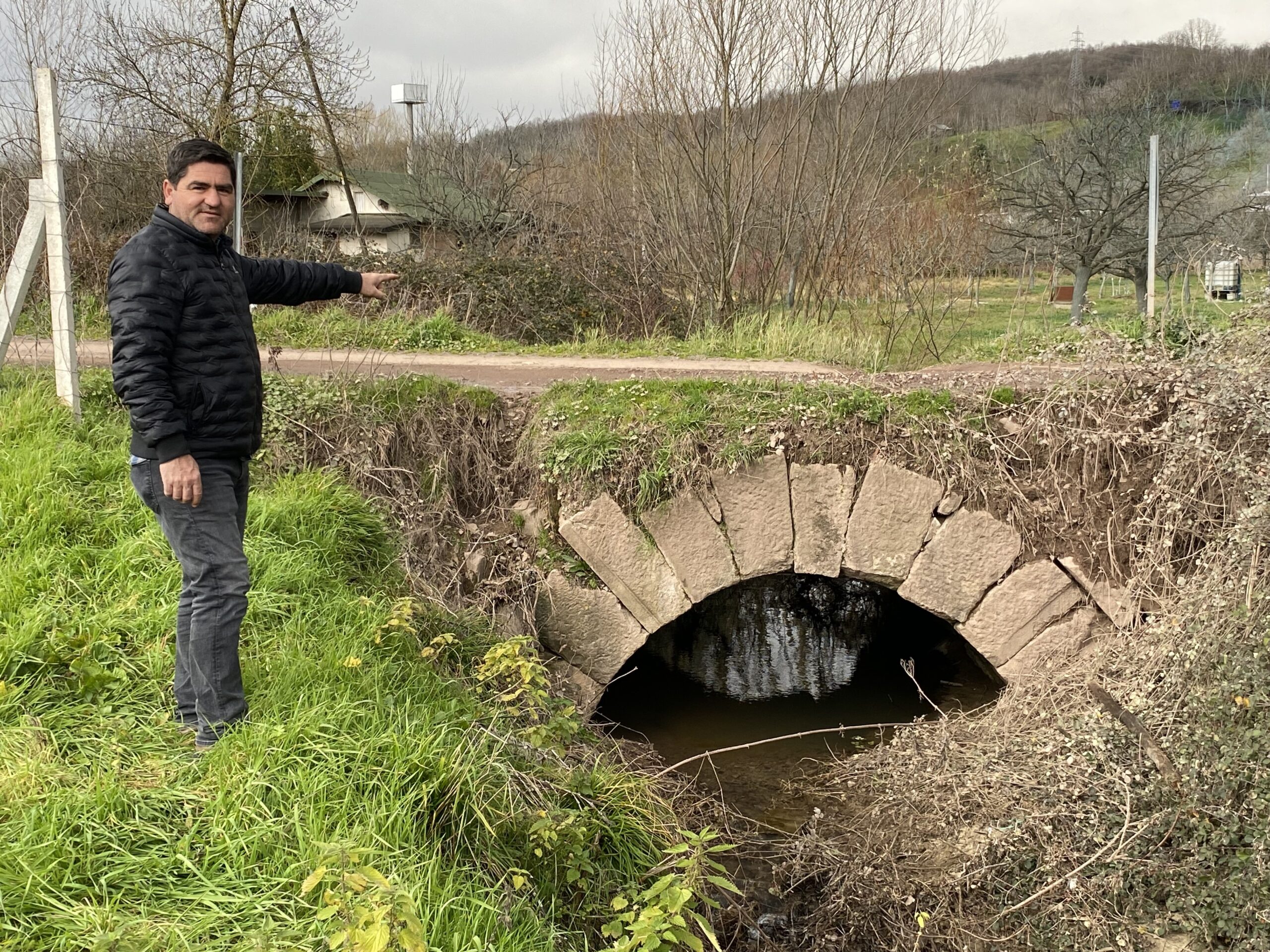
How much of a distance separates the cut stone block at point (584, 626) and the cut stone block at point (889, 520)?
1139mm

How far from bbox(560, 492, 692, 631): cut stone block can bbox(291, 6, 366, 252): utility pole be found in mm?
9451

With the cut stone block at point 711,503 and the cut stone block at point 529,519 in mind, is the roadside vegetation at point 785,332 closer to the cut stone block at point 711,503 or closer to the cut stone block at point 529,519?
the cut stone block at point 711,503

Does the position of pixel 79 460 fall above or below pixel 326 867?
above

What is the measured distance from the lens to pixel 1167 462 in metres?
4.23

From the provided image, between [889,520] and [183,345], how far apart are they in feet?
10.5

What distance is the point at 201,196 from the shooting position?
2.62 meters

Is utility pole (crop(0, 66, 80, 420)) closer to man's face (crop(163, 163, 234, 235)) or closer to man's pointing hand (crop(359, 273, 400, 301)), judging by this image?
man's pointing hand (crop(359, 273, 400, 301))

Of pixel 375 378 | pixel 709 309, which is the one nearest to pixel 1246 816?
pixel 375 378

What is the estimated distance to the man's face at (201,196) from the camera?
2.61 meters

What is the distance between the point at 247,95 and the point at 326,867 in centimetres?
1221

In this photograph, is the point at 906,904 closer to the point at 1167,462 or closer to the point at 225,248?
the point at 1167,462

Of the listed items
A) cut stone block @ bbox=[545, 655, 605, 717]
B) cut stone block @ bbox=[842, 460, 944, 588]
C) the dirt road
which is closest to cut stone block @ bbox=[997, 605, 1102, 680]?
cut stone block @ bbox=[842, 460, 944, 588]

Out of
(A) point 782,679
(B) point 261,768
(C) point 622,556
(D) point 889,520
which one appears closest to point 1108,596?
(D) point 889,520

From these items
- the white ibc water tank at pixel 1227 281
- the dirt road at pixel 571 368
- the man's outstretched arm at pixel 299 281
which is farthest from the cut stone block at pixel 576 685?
the white ibc water tank at pixel 1227 281
